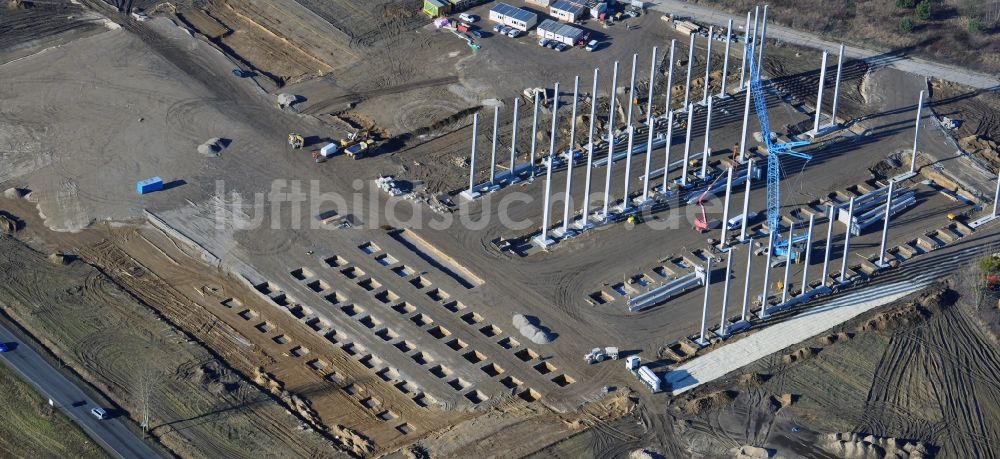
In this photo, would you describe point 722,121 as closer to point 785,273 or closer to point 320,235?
point 785,273

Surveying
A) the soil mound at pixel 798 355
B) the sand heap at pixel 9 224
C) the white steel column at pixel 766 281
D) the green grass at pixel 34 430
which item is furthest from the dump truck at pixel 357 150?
the soil mound at pixel 798 355

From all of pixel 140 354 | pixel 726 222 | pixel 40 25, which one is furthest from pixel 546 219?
pixel 40 25

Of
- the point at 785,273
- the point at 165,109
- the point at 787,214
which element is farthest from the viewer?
the point at 165,109

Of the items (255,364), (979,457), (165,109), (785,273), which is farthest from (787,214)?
(165,109)

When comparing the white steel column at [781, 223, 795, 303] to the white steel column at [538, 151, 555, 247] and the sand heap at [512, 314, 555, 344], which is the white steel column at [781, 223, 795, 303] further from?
the white steel column at [538, 151, 555, 247]

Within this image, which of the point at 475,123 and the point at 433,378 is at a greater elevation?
the point at 475,123

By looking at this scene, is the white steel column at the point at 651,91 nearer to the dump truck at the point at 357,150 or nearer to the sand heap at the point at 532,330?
the dump truck at the point at 357,150
